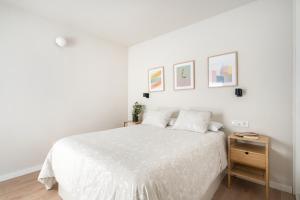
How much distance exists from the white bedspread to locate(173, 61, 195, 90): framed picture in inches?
47.3

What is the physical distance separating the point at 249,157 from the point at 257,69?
1.23 metres

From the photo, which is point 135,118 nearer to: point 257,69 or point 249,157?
point 249,157

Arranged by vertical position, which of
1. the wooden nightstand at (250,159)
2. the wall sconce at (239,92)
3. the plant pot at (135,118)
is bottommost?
the wooden nightstand at (250,159)

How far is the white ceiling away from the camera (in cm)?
215

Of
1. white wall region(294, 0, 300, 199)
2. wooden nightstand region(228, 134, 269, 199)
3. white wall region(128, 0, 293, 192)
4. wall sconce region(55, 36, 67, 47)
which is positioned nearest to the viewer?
white wall region(294, 0, 300, 199)

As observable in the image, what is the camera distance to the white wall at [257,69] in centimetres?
189

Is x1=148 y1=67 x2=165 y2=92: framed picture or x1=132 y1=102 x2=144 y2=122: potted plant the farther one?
x1=132 y1=102 x2=144 y2=122: potted plant

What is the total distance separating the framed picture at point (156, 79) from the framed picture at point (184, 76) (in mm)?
341

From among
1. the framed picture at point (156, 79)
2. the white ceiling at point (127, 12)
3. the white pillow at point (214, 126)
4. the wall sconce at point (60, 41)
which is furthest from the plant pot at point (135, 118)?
the wall sconce at point (60, 41)

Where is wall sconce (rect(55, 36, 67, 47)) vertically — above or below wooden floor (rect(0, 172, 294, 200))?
above

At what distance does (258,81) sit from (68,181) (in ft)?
8.83

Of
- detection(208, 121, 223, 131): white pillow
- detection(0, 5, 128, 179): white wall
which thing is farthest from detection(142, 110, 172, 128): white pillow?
detection(0, 5, 128, 179): white wall

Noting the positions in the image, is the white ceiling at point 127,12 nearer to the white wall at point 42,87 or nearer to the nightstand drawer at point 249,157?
the white wall at point 42,87

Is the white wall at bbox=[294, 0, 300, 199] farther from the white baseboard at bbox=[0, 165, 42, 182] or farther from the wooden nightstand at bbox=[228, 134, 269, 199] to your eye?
the white baseboard at bbox=[0, 165, 42, 182]
